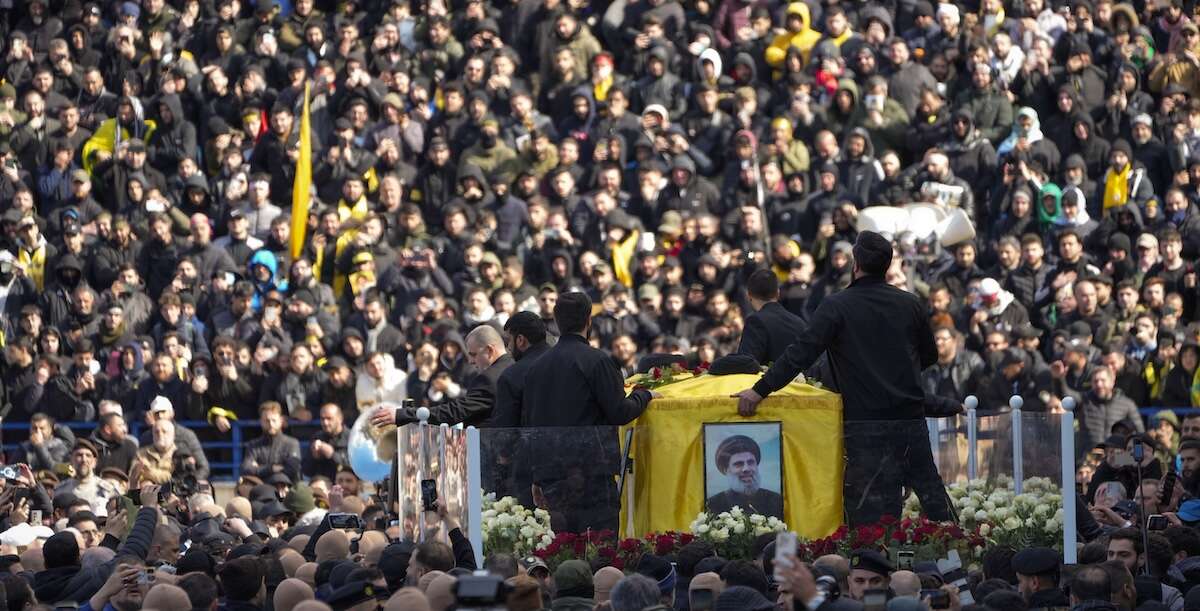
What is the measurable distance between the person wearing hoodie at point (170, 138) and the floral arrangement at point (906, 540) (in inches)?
593

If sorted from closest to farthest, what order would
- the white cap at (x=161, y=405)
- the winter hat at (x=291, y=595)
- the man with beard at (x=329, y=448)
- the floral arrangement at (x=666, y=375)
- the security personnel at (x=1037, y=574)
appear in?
the winter hat at (x=291, y=595), the security personnel at (x=1037, y=574), the floral arrangement at (x=666, y=375), the man with beard at (x=329, y=448), the white cap at (x=161, y=405)

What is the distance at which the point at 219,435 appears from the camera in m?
22.2

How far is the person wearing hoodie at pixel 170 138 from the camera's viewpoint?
85.8 ft

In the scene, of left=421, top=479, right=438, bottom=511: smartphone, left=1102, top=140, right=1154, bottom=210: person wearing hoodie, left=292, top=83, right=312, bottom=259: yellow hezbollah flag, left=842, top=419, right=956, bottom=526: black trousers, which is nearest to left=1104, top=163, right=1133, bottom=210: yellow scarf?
left=1102, top=140, right=1154, bottom=210: person wearing hoodie

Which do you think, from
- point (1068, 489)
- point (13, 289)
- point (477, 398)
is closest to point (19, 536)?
point (477, 398)

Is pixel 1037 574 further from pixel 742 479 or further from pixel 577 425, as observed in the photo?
pixel 577 425

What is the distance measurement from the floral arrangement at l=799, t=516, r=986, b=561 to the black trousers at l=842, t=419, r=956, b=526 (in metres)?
0.13

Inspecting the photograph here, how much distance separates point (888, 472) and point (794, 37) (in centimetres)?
1289

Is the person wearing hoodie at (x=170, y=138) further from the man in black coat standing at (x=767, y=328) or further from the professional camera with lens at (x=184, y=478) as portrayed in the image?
the man in black coat standing at (x=767, y=328)

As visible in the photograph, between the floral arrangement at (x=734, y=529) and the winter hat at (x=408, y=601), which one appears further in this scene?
the floral arrangement at (x=734, y=529)

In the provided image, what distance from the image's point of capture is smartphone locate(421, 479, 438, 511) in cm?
1223

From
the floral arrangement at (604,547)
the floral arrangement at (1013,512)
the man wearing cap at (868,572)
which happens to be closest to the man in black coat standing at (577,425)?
the floral arrangement at (604,547)

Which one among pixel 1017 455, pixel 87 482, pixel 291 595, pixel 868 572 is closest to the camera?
pixel 291 595

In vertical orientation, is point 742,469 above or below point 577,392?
below
